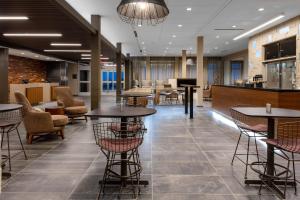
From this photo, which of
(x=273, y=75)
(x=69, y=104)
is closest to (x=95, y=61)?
(x=69, y=104)

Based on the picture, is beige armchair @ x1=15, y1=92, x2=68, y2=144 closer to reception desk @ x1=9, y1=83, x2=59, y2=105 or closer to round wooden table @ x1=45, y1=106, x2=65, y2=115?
round wooden table @ x1=45, y1=106, x2=65, y2=115

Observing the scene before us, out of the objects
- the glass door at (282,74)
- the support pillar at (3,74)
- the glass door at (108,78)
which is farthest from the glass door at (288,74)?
the glass door at (108,78)

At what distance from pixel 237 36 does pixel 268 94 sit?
793cm

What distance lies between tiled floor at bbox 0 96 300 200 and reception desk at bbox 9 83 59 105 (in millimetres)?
6587

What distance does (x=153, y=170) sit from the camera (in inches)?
149

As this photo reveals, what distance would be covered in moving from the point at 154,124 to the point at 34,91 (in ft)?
28.1

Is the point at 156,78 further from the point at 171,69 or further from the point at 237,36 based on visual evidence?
the point at 237,36

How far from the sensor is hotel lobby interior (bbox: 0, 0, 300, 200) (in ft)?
10.4

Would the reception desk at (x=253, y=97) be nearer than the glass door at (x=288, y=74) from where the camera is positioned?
Yes

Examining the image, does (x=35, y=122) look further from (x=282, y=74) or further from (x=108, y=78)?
(x=108, y=78)

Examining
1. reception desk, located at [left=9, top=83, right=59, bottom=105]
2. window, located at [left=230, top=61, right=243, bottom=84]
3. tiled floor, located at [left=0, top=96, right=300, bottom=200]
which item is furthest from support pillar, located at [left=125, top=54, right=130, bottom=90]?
tiled floor, located at [left=0, top=96, right=300, bottom=200]

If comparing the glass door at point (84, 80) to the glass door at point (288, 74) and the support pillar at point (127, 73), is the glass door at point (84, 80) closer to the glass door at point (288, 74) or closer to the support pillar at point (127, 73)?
the support pillar at point (127, 73)

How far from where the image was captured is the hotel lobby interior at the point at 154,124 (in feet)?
10.4

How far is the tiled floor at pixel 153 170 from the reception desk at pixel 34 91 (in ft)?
21.6
